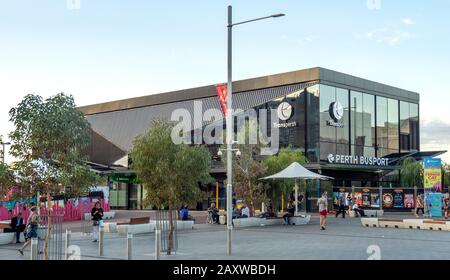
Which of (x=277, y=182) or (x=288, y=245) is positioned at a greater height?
(x=277, y=182)

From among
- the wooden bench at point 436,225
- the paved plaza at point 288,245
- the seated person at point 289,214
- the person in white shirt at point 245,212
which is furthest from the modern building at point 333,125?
the paved plaza at point 288,245

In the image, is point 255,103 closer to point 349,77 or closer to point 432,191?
point 349,77

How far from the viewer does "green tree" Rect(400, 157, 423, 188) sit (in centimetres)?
4856

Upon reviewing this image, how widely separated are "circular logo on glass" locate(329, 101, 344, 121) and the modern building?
8cm

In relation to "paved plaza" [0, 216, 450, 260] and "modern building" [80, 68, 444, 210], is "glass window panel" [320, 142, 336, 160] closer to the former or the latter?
"modern building" [80, 68, 444, 210]

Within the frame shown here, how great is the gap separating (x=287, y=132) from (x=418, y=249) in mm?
27372

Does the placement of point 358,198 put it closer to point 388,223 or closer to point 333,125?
point 333,125

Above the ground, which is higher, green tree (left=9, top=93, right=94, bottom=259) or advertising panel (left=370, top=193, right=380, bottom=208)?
green tree (left=9, top=93, right=94, bottom=259)

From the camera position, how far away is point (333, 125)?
45.1m

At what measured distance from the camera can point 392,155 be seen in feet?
166

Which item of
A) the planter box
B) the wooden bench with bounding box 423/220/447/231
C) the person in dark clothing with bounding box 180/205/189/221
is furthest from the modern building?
the wooden bench with bounding box 423/220/447/231

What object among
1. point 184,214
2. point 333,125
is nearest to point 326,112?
point 333,125

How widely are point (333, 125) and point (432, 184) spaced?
1098 cm

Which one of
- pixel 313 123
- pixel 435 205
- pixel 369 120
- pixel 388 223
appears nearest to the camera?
pixel 388 223
